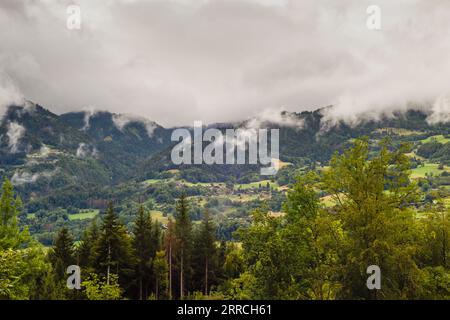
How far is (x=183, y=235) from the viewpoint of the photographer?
70750 millimetres

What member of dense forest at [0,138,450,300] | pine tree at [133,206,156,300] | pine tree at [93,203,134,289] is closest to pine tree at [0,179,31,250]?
dense forest at [0,138,450,300]

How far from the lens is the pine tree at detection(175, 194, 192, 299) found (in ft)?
230

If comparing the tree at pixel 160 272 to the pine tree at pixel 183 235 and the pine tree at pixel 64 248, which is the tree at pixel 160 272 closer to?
the pine tree at pixel 183 235

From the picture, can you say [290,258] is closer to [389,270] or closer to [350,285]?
[350,285]

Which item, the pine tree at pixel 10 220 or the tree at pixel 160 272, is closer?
the pine tree at pixel 10 220

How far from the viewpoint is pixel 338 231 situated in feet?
114

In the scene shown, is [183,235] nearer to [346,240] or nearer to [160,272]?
[160,272]

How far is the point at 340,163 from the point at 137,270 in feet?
151

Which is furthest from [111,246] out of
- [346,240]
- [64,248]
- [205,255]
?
[346,240]

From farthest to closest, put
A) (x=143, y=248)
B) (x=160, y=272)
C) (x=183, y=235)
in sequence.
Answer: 1. (x=143, y=248)
2. (x=183, y=235)
3. (x=160, y=272)

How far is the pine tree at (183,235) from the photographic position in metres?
70.2

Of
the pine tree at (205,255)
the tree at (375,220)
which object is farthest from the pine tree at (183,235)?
the tree at (375,220)

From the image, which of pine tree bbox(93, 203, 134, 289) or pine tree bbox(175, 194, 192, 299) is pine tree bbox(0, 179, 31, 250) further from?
pine tree bbox(175, 194, 192, 299)
